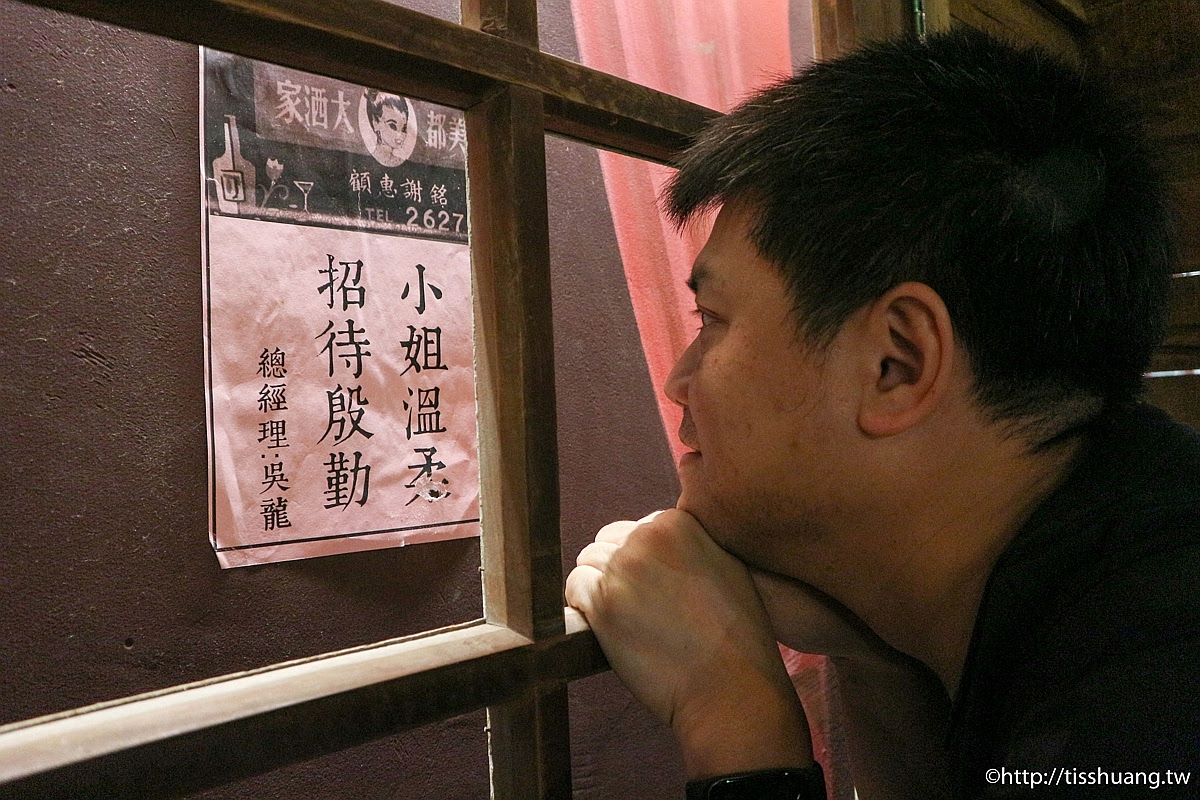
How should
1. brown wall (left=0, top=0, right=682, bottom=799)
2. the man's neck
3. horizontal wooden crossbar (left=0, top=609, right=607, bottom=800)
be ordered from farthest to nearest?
brown wall (left=0, top=0, right=682, bottom=799)
the man's neck
horizontal wooden crossbar (left=0, top=609, right=607, bottom=800)

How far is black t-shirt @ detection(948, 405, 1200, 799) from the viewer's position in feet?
1.80

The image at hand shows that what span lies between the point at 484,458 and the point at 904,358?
40 centimetres

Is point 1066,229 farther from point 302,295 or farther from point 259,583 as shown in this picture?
point 259,583

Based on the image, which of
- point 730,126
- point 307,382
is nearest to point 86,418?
point 307,382

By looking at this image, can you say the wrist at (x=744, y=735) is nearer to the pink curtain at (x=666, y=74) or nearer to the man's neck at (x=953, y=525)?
the man's neck at (x=953, y=525)

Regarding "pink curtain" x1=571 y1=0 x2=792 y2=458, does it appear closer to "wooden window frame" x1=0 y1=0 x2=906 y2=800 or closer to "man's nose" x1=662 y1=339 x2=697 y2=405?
"man's nose" x1=662 y1=339 x2=697 y2=405

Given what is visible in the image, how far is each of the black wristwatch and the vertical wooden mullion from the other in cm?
12

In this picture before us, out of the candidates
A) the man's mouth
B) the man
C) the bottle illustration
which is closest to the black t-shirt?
the man

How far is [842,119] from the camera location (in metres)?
0.77

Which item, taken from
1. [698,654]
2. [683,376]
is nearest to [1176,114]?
[683,376]

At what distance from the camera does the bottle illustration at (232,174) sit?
1.29 meters

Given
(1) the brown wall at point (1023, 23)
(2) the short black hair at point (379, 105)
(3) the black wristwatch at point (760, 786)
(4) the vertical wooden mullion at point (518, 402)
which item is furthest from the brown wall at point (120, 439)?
(3) the black wristwatch at point (760, 786)

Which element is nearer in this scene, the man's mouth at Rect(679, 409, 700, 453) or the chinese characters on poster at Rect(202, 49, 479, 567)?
the man's mouth at Rect(679, 409, 700, 453)

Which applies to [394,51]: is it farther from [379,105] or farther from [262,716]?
[379,105]
